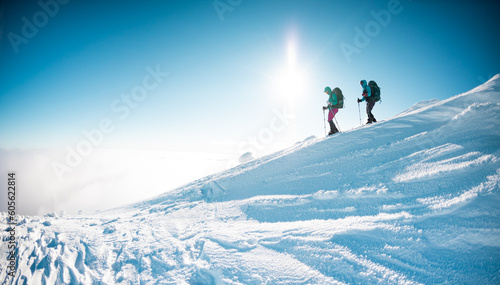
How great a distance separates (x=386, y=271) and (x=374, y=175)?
274 centimetres

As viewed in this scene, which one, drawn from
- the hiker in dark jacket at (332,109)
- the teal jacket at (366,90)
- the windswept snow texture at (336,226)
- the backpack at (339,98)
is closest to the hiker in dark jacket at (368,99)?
the teal jacket at (366,90)

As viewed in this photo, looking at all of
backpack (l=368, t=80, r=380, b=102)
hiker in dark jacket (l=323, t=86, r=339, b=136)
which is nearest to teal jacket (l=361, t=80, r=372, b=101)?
backpack (l=368, t=80, r=380, b=102)

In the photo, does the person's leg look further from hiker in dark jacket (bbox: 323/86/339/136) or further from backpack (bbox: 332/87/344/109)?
hiker in dark jacket (bbox: 323/86/339/136)

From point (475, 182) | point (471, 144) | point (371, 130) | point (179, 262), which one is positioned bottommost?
point (179, 262)

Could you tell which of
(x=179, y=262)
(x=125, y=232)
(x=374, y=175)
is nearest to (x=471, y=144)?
(x=374, y=175)

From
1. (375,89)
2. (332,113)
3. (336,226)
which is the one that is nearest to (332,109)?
(332,113)

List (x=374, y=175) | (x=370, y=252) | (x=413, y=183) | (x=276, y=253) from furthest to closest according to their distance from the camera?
(x=374, y=175), (x=413, y=183), (x=276, y=253), (x=370, y=252)

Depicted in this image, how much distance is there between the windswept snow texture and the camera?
3.06 metres

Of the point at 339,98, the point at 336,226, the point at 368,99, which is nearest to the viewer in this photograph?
the point at 336,226

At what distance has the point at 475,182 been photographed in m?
3.61

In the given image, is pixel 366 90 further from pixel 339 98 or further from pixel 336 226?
pixel 336 226

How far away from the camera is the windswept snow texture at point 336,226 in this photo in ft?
10.0

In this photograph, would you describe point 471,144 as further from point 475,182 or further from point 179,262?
point 179,262

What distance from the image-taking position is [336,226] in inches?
159
